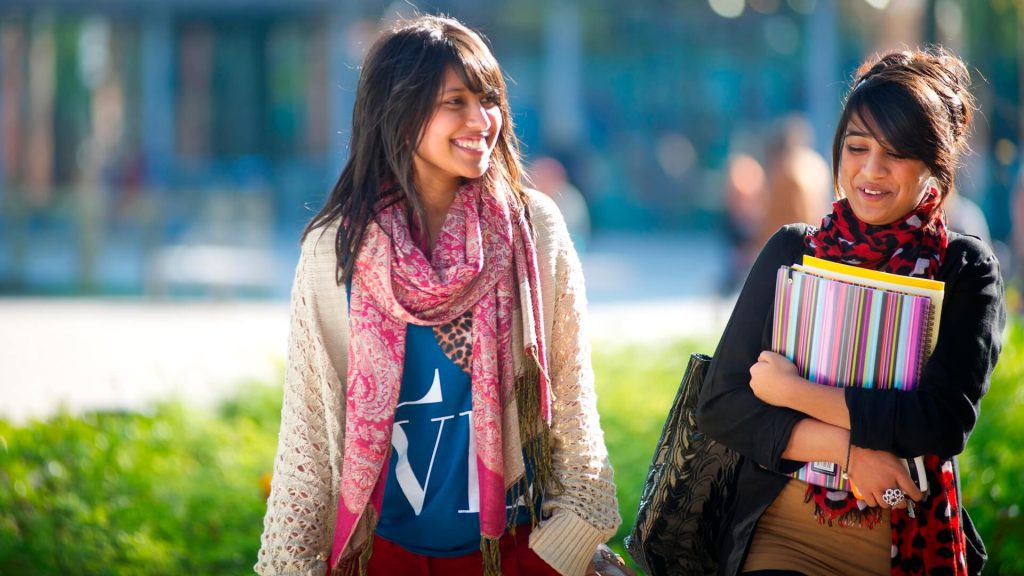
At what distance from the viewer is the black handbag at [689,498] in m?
2.81

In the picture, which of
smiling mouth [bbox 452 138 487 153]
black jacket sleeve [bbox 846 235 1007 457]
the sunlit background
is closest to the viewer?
black jacket sleeve [bbox 846 235 1007 457]

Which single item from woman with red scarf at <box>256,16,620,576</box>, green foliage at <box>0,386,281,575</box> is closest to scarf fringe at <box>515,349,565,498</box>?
woman with red scarf at <box>256,16,620,576</box>

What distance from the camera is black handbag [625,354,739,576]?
111 inches

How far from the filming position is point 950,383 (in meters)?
2.49

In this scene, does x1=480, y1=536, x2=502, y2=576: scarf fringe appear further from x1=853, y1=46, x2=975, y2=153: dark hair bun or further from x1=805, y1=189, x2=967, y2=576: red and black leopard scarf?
x1=853, y1=46, x2=975, y2=153: dark hair bun

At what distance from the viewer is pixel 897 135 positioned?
2527mm

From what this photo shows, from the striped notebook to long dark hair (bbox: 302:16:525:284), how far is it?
769 millimetres

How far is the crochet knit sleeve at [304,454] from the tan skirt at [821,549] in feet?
3.26

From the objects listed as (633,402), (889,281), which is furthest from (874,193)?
(633,402)

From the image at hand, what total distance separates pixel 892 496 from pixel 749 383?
0.38 m

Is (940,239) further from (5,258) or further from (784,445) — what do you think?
(5,258)

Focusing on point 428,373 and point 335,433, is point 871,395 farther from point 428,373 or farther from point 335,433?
point 335,433

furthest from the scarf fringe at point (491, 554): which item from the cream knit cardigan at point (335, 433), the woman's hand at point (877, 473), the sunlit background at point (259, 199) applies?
the sunlit background at point (259, 199)

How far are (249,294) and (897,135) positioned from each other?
12735 millimetres
